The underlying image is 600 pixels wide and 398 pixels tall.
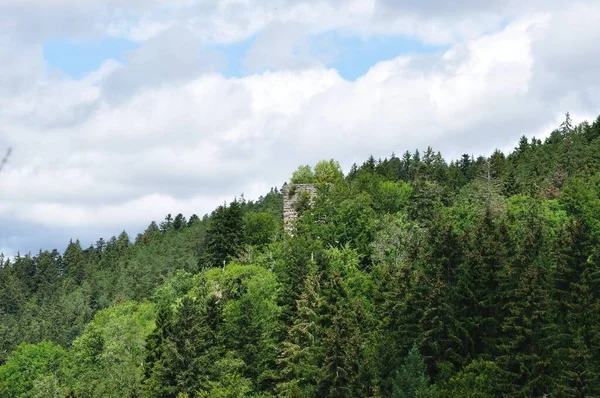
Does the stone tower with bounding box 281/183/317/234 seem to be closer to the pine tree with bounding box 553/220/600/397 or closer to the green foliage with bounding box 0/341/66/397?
the green foliage with bounding box 0/341/66/397

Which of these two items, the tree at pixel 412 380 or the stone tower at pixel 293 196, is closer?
the tree at pixel 412 380

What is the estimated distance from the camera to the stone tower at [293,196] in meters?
101

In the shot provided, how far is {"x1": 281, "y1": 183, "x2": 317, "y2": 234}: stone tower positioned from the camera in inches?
3979

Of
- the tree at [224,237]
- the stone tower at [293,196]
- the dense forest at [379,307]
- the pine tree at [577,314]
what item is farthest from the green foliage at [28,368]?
the pine tree at [577,314]

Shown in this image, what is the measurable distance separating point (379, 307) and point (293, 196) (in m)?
39.4

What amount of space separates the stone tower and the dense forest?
1.34 m

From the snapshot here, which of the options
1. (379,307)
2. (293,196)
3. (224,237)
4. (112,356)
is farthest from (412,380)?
(293,196)

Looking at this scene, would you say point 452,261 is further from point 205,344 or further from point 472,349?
point 205,344

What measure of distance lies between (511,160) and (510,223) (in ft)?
163

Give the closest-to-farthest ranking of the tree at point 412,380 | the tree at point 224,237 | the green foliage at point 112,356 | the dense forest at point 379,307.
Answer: the tree at point 412,380 → the dense forest at point 379,307 → the green foliage at point 112,356 → the tree at point 224,237

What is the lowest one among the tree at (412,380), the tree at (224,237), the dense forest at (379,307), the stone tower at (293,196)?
the tree at (412,380)

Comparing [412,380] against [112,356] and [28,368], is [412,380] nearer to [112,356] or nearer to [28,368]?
[112,356]

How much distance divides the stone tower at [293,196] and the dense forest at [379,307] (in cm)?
134

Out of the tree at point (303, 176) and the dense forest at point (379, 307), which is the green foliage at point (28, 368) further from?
the tree at point (303, 176)
